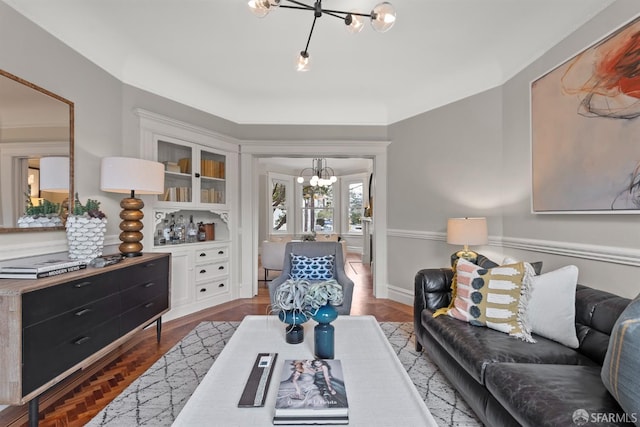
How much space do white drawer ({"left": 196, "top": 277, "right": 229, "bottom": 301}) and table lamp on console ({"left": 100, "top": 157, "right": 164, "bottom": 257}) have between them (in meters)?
1.19

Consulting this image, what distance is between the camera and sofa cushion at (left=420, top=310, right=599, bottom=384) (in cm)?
149

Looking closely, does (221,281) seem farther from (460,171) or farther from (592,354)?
(592,354)

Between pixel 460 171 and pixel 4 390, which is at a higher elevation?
pixel 460 171

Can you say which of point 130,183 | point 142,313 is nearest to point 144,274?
point 142,313

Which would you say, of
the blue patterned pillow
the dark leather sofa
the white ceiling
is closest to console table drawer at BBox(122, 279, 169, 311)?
the blue patterned pillow

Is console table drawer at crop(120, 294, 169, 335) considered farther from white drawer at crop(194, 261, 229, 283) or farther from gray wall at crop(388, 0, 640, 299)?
gray wall at crop(388, 0, 640, 299)

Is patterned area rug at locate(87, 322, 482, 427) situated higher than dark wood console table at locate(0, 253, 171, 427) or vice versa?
dark wood console table at locate(0, 253, 171, 427)

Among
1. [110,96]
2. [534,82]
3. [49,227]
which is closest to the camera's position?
[49,227]

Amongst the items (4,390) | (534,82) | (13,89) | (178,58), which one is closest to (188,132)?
(178,58)

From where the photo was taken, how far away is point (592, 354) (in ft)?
4.97

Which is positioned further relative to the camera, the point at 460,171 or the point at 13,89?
the point at 460,171

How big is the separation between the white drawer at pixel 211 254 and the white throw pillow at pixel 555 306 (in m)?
3.31

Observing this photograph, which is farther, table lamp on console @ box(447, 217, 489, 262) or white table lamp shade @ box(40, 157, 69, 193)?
table lamp on console @ box(447, 217, 489, 262)

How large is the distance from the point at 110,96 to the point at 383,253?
368 centimetres
